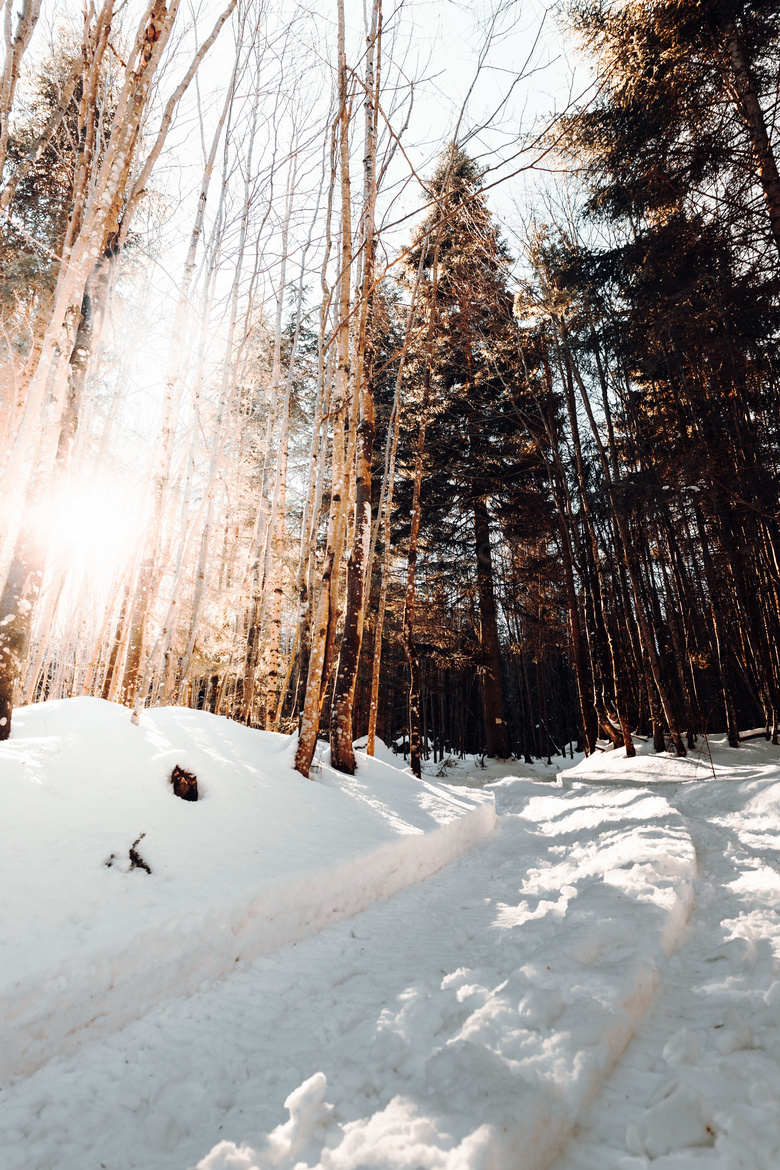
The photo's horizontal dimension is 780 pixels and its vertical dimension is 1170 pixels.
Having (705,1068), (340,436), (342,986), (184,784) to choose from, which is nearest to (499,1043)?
(705,1068)

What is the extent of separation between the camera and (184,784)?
153 inches

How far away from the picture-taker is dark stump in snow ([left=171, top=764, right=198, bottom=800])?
3857 millimetres

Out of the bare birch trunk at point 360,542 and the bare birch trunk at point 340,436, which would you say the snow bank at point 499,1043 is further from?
the bare birch trunk at point 360,542

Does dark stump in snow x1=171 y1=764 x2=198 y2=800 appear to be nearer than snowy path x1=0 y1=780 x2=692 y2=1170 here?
No

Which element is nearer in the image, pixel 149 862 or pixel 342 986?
pixel 342 986

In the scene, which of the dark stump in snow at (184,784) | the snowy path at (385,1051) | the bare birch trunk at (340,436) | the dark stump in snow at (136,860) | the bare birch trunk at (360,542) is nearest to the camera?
the snowy path at (385,1051)

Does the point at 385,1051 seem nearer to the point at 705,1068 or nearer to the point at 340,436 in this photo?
the point at 705,1068

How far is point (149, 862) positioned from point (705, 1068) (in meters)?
2.88

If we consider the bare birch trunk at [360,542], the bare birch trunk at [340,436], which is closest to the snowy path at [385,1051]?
the bare birch trunk at [340,436]

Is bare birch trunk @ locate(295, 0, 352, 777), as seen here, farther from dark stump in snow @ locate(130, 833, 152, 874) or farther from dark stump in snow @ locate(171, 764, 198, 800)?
dark stump in snow @ locate(130, 833, 152, 874)

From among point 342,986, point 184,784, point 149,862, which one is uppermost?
point 184,784

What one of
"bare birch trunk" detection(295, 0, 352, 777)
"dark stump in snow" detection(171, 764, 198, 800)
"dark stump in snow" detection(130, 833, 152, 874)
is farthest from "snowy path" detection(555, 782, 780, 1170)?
"bare birch trunk" detection(295, 0, 352, 777)

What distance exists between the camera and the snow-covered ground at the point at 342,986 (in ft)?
4.75

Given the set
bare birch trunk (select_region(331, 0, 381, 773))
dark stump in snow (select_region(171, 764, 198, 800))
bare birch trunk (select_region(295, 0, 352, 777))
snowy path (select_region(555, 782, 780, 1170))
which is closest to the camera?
snowy path (select_region(555, 782, 780, 1170))
